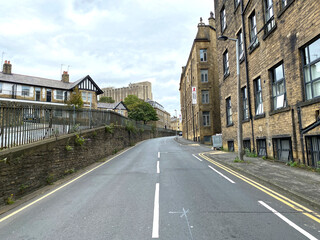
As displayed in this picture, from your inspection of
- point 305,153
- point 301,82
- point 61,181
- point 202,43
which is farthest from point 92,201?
point 202,43

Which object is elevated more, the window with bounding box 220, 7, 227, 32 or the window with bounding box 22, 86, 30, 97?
the window with bounding box 220, 7, 227, 32

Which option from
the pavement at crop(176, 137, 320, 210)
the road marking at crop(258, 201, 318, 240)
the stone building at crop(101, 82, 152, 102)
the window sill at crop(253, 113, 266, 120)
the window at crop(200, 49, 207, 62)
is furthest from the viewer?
the stone building at crop(101, 82, 152, 102)

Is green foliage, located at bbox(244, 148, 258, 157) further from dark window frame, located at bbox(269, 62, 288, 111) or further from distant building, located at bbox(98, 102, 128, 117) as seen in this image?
distant building, located at bbox(98, 102, 128, 117)

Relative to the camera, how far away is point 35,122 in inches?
349

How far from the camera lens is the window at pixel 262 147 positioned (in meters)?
13.3

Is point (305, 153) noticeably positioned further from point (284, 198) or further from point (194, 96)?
point (194, 96)

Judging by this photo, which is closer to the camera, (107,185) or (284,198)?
(284,198)

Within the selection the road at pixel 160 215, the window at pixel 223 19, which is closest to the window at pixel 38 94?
the window at pixel 223 19

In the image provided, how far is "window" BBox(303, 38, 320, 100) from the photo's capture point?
8.62m

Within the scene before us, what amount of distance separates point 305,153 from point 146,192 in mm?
7502

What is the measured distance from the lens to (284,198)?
236 inches

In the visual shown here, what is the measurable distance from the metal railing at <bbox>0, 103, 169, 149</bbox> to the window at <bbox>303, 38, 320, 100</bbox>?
38.3 feet

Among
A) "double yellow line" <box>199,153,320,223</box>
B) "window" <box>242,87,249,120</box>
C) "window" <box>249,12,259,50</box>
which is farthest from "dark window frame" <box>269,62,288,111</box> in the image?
"double yellow line" <box>199,153,320,223</box>

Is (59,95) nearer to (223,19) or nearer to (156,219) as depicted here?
(223,19)
